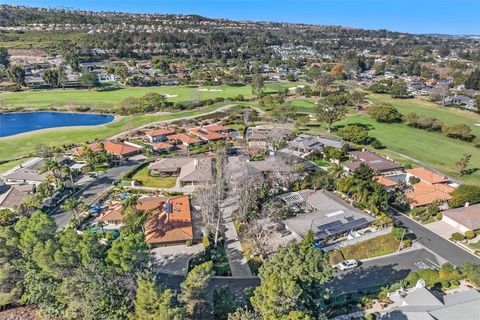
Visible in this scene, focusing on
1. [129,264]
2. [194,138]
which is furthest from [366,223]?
[194,138]

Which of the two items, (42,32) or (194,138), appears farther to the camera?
(42,32)

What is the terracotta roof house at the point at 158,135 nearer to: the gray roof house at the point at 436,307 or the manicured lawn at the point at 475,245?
the gray roof house at the point at 436,307

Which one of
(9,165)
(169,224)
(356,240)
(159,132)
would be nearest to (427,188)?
(356,240)

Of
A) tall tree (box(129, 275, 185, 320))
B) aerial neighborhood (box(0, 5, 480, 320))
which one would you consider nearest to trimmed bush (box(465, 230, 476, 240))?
aerial neighborhood (box(0, 5, 480, 320))

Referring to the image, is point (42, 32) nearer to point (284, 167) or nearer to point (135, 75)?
point (135, 75)

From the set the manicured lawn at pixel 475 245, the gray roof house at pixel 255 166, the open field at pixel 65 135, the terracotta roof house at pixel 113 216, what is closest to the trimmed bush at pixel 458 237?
the manicured lawn at pixel 475 245

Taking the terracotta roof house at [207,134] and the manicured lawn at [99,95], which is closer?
the terracotta roof house at [207,134]

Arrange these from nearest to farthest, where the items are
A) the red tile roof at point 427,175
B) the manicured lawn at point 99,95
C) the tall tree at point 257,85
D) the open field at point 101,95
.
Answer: the red tile roof at point 427,175 < the open field at point 101,95 < the manicured lawn at point 99,95 < the tall tree at point 257,85
